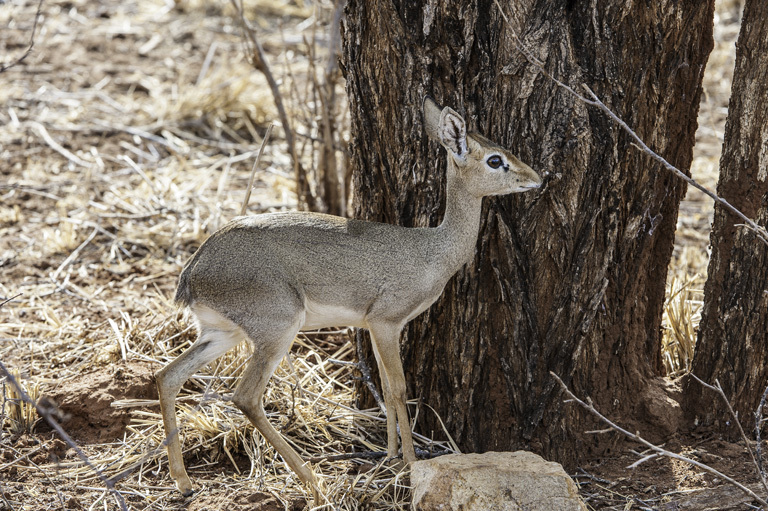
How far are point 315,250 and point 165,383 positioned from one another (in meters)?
0.93

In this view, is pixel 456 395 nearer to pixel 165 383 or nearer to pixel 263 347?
pixel 263 347

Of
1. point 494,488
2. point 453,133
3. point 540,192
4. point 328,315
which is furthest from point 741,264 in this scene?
point 328,315

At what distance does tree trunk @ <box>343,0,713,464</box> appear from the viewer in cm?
371

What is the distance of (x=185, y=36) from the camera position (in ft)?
33.0

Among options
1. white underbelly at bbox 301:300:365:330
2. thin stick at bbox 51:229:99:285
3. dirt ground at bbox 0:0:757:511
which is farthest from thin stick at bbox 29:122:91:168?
white underbelly at bbox 301:300:365:330

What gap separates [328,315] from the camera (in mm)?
3826

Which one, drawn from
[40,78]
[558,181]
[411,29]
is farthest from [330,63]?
[40,78]

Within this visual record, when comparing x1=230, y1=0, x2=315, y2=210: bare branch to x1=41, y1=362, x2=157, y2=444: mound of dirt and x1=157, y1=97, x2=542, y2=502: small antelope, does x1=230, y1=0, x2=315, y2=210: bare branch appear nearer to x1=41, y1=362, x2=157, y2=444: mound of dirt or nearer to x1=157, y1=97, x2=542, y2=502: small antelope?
x1=41, y1=362, x2=157, y2=444: mound of dirt

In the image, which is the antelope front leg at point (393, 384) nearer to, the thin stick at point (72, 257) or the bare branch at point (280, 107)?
the bare branch at point (280, 107)

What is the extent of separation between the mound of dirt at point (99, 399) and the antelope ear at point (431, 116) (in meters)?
2.03

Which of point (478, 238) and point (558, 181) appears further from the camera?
Answer: point (478, 238)

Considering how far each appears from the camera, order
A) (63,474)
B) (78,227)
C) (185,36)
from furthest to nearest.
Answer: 1. (185,36)
2. (78,227)
3. (63,474)

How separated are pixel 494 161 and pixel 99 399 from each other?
2.38 metres

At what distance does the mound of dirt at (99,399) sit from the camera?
14.4 ft
